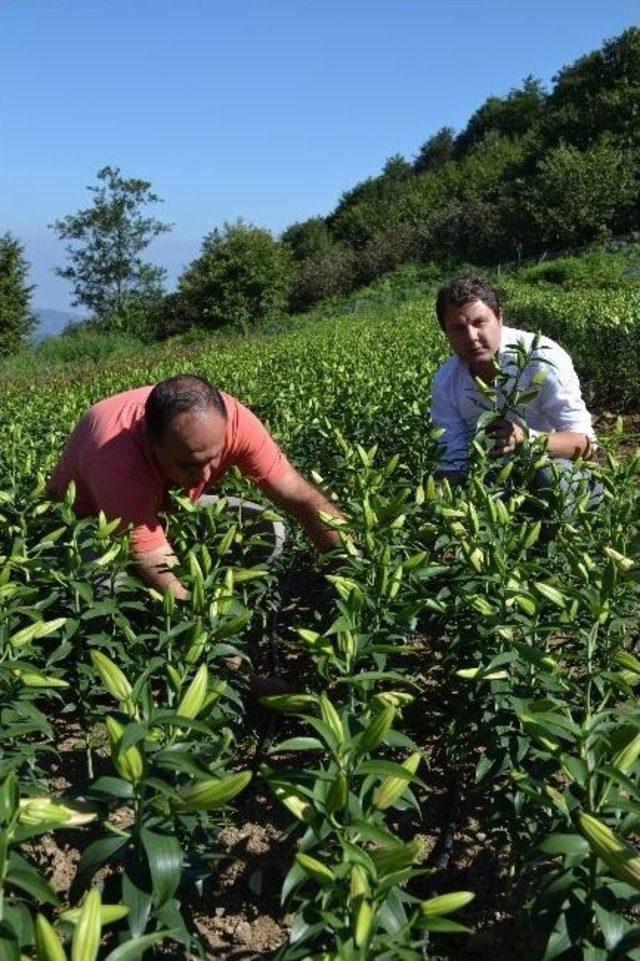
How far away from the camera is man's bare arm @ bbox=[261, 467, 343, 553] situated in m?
3.14

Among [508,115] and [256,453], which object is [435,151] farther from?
[256,453]

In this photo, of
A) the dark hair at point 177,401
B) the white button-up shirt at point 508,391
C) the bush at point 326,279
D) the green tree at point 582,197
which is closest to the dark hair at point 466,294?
the white button-up shirt at point 508,391

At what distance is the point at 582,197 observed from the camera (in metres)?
31.1

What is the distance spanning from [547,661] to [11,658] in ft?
4.20

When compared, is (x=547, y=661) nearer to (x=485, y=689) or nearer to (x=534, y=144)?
(x=485, y=689)

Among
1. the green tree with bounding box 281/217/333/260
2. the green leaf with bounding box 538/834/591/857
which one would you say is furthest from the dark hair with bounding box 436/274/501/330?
the green tree with bounding box 281/217/333/260

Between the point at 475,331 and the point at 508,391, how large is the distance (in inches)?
11.5

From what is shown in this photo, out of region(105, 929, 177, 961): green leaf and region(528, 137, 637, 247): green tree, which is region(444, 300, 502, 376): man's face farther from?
region(528, 137, 637, 247): green tree

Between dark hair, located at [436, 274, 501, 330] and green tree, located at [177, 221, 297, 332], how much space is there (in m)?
30.3

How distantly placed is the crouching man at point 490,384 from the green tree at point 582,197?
29942 millimetres

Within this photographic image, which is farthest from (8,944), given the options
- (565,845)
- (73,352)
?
(73,352)

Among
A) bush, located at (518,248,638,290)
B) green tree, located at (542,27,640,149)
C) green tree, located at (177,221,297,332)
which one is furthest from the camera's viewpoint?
green tree, located at (542,27,640,149)

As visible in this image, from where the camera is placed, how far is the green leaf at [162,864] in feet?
4.72

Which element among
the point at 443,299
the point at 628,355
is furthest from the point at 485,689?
the point at 628,355
